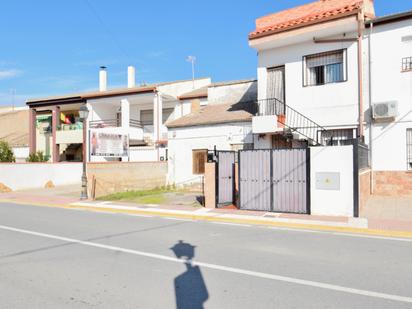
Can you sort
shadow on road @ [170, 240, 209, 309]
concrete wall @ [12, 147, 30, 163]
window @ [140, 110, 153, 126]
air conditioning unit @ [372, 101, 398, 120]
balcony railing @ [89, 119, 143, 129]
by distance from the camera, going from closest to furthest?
shadow on road @ [170, 240, 209, 309]
air conditioning unit @ [372, 101, 398, 120]
balcony railing @ [89, 119, 143, 129]
window @ [140, 110, 153, 126]
concrete wall @ [12, 147, 30, 163]

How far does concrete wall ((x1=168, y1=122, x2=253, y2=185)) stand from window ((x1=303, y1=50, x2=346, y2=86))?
12.3 ft

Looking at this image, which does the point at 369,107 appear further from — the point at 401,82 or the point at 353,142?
the point at 353,142

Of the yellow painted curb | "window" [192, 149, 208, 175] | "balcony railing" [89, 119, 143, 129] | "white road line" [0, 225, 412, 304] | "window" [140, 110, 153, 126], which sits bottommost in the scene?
the yellow painted curb

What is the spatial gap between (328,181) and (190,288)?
24.9ft

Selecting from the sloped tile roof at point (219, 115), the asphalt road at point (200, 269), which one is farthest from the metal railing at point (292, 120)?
the asphalt road at point (200, 269)

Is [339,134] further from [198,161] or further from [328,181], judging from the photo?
[198,161]

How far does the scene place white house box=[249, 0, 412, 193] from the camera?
14641mm

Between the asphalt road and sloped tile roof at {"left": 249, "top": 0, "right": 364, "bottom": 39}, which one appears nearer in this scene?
the asphalt road

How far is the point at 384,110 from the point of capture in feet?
47.4

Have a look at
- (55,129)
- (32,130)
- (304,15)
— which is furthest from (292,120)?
(32,130)

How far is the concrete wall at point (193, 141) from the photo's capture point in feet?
62.4

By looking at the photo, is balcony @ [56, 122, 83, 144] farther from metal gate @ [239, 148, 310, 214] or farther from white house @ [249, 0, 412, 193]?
metal gate @ [239, 148, 310, 214]

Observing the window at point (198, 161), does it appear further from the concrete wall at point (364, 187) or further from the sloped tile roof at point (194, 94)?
the concrete wall at point (364, 187)

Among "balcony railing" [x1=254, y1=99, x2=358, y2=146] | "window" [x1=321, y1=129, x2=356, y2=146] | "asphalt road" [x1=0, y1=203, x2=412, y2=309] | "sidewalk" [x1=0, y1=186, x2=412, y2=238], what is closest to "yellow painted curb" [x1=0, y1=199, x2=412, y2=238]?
"sidewalk" [x1=0, y1=186, x2=412, y2=238]
